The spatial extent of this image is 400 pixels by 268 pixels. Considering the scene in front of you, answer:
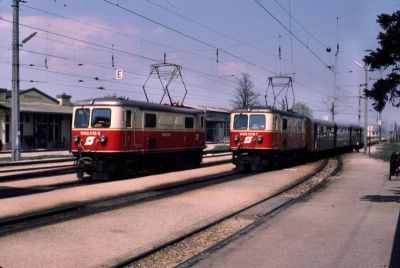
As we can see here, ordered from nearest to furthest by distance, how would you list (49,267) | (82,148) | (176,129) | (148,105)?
1. (49,267)
2. (82,148)
3. (148,105)
4. (176,129)

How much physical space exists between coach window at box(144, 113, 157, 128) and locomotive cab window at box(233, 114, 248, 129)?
4.78 m

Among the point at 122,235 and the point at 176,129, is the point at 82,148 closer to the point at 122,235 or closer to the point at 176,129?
the point at 176,129

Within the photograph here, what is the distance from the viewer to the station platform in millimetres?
7277

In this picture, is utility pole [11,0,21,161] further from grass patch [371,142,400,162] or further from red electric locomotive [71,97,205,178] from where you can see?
grass patch [371,142,400,162]

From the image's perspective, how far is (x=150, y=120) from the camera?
68.5 ft

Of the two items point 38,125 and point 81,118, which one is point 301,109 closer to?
point 38,125

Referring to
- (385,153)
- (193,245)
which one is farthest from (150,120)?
(385,153)

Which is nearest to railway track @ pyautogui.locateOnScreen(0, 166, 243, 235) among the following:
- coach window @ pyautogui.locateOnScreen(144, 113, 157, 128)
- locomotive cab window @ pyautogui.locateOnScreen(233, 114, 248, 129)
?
coach window @ pyautogui.locateOnScreen(144, 113, 157, 128)

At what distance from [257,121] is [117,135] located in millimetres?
7608

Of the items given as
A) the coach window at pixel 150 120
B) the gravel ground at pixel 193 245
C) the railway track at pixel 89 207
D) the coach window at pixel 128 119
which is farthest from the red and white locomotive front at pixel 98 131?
the gravel ground at pixel 193 245

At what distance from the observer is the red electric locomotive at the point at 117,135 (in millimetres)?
18875

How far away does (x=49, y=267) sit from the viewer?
690cm

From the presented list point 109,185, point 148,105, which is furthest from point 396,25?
point 148,105

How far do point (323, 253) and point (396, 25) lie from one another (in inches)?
231
